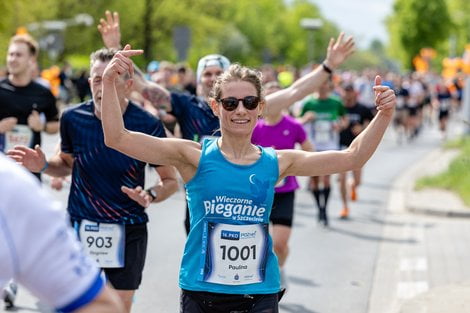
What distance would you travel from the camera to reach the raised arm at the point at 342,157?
4453 millimetres

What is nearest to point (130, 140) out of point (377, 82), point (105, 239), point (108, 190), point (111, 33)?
point (377, 82)

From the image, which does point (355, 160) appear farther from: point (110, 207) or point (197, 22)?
point (197, 22)

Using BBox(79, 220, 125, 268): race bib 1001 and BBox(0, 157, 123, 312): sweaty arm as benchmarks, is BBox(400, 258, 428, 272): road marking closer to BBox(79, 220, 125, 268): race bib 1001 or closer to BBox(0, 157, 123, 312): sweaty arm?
BBox(79, 220, 125, 268): race bib 1001

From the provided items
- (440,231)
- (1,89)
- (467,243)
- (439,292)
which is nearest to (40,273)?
(1,89)

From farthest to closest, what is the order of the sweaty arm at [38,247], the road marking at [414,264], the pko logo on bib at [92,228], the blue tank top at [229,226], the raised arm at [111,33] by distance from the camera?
the road marking at [414,264], the raised arm at [111,33], the pko logo on bib at [92,228], the blue tank top at [229,226], the sweaty arm at [38,247]

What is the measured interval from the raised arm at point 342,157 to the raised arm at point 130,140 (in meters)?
0.42

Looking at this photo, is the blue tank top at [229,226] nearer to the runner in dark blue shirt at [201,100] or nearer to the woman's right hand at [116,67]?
the woman's right hand at [116,67]

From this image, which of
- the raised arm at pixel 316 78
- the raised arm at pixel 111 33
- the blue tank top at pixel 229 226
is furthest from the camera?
the raised arm at pixel 316 78

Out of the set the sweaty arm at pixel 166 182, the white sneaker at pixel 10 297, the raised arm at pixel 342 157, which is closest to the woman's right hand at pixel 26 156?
the sweaty arm at pixel 166 182

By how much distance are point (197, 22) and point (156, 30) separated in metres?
2.34

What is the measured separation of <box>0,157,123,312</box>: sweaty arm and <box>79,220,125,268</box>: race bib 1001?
3524mm

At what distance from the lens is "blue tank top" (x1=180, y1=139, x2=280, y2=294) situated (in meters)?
4.34

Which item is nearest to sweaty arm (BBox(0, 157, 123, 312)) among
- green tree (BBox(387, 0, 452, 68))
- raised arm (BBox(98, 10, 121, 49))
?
raised arm (BBox(98, 10, 121, 49))

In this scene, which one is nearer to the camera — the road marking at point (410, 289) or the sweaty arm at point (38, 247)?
the sweaty arm at point (38, 247)
